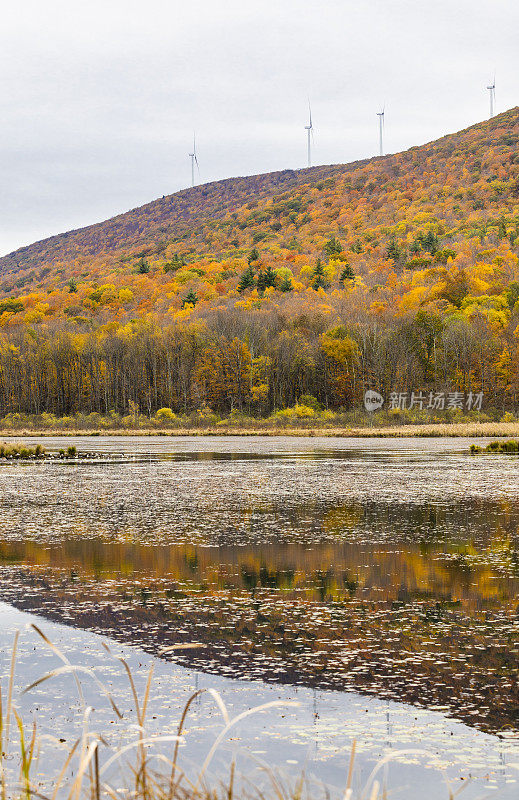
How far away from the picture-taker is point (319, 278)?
401 feet

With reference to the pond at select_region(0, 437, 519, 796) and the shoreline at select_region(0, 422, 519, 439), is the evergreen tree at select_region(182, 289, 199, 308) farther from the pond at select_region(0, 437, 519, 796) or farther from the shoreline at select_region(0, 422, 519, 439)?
the pond at select_region(0, 437, 519, 796)

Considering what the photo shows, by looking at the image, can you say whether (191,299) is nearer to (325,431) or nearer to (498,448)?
(325,431)

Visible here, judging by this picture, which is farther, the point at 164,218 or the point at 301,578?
the point at 164,218

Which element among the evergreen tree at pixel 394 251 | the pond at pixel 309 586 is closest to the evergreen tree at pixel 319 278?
the evergreen tree at pixel 394 251

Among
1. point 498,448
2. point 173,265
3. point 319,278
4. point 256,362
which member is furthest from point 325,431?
point 173,265

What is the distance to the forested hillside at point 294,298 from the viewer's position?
90.9 metres

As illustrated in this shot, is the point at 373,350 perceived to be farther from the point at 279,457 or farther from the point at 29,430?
the point at 279,457

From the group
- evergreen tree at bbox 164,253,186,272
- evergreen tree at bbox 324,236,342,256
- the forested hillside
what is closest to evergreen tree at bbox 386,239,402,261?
the forested hillside

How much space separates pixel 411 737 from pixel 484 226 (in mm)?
137841

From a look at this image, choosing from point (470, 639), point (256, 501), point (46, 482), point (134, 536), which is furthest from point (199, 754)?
point (46, 482)

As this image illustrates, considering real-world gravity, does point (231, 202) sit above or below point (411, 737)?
above

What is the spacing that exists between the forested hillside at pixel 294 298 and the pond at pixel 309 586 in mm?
64421

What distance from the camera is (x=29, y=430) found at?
8781 cm

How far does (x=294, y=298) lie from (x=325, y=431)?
40272mm
